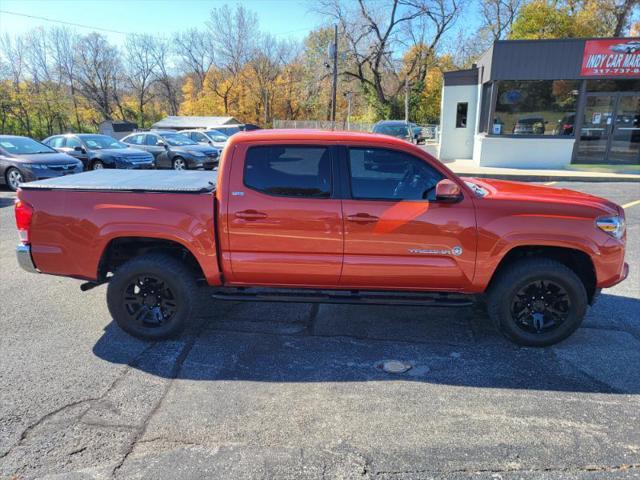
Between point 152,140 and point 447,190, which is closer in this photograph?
point 447,190

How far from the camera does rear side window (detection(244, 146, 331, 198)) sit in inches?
147

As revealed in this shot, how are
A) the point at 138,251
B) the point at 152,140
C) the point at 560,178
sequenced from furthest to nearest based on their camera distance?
the point at 152,140, the point at 560,178, the point at 138,251

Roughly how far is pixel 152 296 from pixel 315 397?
1.79m

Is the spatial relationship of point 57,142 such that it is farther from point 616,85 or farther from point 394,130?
point 616,85

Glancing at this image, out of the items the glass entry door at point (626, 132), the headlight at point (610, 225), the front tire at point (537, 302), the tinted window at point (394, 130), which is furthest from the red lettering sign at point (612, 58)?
the front tire at point (537, 302)

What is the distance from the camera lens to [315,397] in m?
3.16

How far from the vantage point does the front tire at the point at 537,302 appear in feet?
12.1

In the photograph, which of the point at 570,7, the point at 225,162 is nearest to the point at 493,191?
the point at 225,162

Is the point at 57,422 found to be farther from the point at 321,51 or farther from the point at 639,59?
the point at 321,51

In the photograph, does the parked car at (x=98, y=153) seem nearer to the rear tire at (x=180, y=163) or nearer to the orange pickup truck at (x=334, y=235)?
the rear tire at (x=180, y=163)

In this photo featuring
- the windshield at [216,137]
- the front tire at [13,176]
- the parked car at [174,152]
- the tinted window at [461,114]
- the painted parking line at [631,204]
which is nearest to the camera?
the painted parking line at [631,204]

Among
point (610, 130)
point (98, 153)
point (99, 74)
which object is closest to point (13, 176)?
point (98, 153)

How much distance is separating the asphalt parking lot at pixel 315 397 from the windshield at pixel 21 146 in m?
9.51

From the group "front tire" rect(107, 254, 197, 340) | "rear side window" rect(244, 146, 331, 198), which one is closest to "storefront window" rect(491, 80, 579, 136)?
"rear side window" rect(244, 146, 331, 198)
